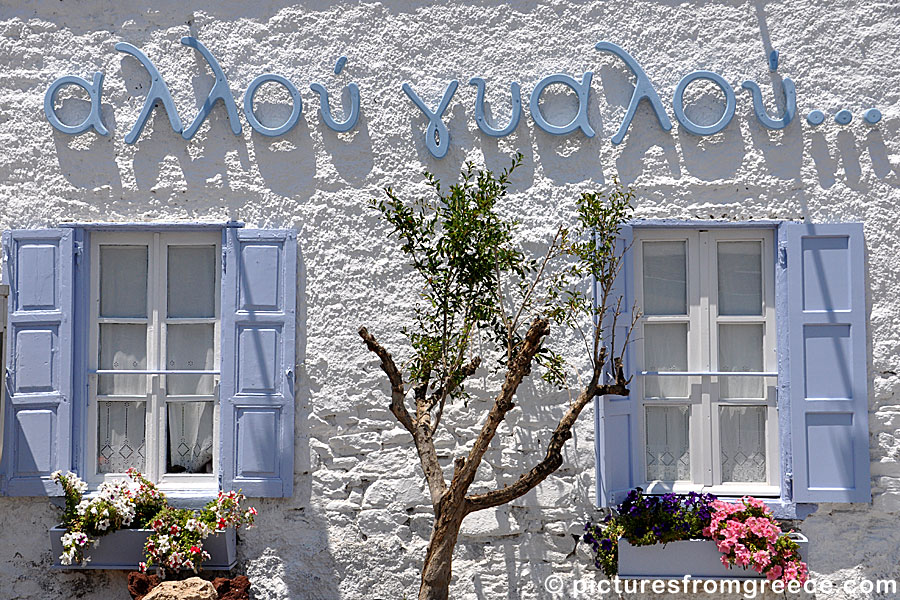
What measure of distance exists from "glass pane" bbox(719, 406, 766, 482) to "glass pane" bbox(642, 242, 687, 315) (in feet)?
2.17

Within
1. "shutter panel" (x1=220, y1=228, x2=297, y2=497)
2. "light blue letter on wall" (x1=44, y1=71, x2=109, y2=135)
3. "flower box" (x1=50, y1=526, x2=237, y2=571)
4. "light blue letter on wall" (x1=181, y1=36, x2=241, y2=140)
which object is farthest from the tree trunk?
"light blue letter on wall" (x1=44, y1=71, x2=109, y2=135)

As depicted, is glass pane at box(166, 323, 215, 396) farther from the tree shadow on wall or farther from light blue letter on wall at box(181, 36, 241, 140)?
light blue letter on wall at box(181, 36, 241, 140)

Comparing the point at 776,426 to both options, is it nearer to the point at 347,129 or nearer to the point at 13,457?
the point at 347,129

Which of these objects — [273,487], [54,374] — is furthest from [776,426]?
[54,374]

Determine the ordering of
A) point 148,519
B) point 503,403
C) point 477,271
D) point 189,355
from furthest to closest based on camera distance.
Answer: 1. point 189,355
2. point 148,519
3. point 477,271
4. point 503,403

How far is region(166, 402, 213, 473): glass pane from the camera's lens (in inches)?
220

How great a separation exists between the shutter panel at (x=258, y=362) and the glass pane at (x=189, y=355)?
0.73 feet

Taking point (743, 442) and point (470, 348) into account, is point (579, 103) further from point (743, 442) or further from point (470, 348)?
point (743, 442)

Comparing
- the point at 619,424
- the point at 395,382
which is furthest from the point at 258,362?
the point at 619,424

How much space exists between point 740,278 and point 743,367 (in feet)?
1.70

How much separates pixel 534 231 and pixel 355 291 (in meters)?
1.08

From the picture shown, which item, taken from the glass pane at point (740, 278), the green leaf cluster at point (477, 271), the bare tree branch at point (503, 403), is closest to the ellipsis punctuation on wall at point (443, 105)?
the green leaf cluster at point (477, 271)

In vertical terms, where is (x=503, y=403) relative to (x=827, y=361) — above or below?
below

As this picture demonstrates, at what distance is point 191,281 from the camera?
Result: 5.62 m
